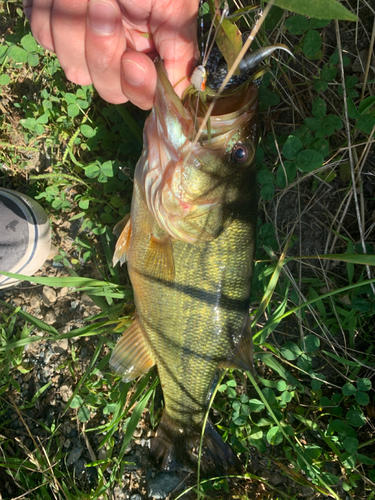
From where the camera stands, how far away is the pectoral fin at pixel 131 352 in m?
2.23

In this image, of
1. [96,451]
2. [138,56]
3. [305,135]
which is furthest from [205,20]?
[96,451]

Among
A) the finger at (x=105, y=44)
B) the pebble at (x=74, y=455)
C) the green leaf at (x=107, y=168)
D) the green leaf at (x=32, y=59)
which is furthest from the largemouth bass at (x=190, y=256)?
the green leaf at (x=32, y=59)

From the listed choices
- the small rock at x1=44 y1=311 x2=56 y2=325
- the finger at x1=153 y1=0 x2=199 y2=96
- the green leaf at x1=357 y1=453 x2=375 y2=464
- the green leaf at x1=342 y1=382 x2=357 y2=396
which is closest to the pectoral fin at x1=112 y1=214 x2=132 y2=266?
the finger at x1=153 y1=0 x2=199 y2=96

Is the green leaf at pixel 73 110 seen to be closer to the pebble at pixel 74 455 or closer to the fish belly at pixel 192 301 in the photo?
the fish belly at pixel 192 301

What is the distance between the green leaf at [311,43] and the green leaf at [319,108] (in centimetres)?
27

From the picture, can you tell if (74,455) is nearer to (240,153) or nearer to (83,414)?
(83,414)

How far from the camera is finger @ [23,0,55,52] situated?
Result: 1697 millimetres

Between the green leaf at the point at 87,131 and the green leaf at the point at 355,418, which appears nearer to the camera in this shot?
the green leaf at the point at 355,418

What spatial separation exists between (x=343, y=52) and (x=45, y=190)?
2.40 metres

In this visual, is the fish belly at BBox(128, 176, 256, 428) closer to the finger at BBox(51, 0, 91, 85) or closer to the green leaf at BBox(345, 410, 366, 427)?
the finger at BBox(51, 0, 91, 85)

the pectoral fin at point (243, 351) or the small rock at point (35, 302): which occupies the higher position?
the pectoral fin at point (243, 351)

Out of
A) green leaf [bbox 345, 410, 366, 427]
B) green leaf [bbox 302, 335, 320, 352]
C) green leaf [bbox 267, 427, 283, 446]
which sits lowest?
green leaf [bbox 267, 427, 283, 446]

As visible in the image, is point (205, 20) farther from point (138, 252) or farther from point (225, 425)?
point (225, 425)

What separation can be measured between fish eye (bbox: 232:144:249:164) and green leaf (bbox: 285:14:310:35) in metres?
0.94
